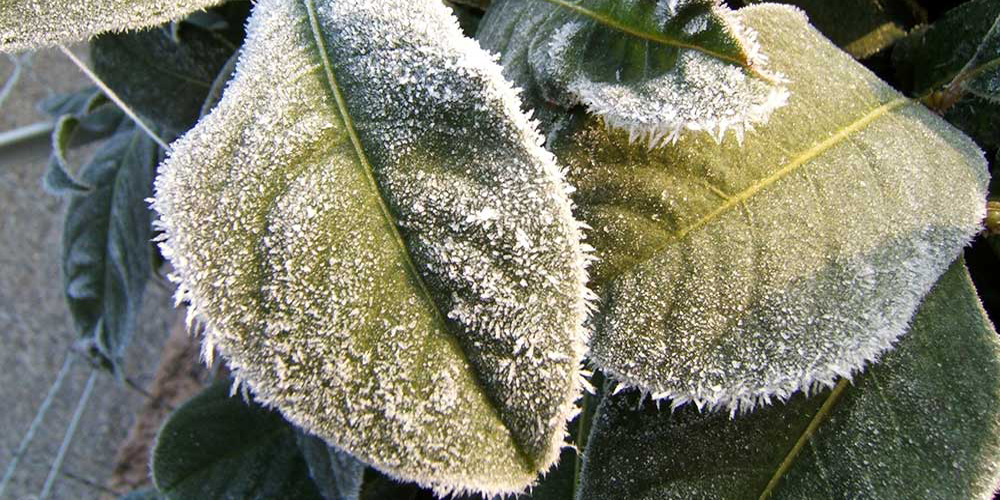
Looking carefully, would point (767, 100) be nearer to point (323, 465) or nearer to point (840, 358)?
point (840, 358)

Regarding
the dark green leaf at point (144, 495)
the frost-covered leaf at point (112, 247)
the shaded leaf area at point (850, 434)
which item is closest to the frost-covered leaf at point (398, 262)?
the shaded leaf area at point (850, 434)

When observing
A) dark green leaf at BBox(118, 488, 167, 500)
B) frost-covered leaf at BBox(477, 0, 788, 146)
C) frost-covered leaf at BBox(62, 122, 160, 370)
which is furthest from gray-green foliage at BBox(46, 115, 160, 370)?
frost-covered leaf at BBox(477, 0, 788, 146)

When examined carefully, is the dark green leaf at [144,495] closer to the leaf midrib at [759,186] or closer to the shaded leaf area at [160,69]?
the shaded leaf area at [160,69]

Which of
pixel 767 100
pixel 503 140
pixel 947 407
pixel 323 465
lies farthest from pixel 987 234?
pixel 323 465

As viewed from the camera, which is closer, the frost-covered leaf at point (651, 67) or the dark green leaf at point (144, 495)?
the frost-covered leaf at point (651, 67)

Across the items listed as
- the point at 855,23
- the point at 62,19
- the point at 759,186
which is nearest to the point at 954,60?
the point at 855,23

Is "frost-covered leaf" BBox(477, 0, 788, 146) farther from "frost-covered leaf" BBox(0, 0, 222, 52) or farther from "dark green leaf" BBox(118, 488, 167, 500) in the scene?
"dark green leaf" BBox(118, 488, 167, 500)

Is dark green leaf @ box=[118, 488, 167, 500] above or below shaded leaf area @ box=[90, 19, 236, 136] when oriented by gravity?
below
